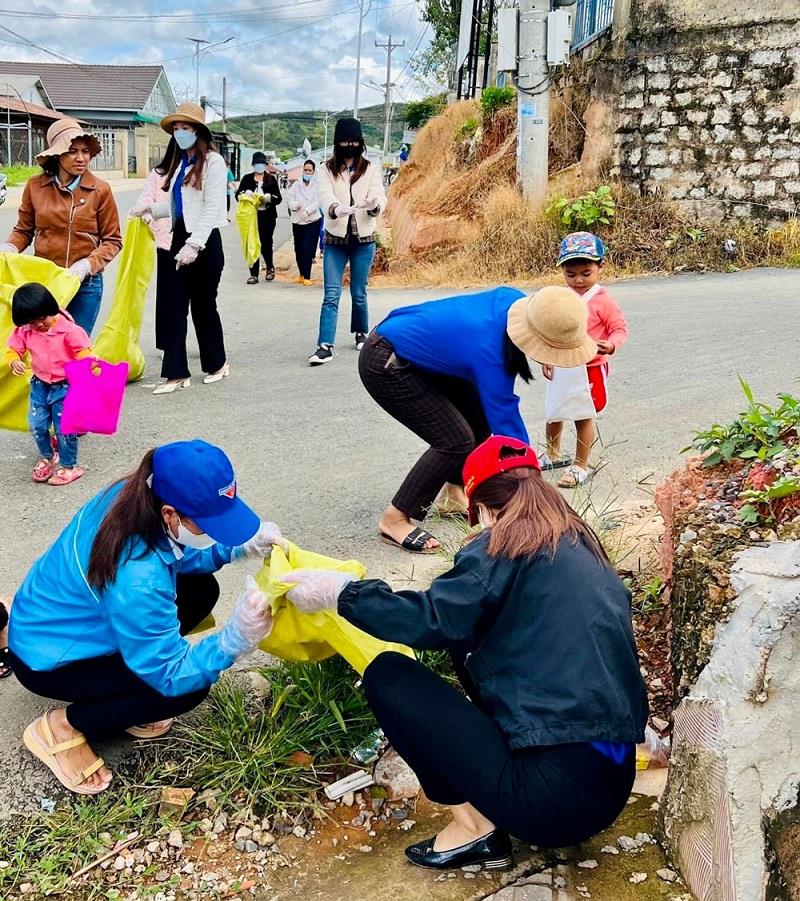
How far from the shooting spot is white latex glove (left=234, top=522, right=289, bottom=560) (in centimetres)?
290

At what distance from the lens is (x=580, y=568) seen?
7.38 feet

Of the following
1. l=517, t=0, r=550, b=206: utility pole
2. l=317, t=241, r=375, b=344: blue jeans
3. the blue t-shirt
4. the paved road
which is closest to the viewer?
the blue t-shirt

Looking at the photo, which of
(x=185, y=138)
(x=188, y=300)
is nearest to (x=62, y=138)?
(x=185, y=138)

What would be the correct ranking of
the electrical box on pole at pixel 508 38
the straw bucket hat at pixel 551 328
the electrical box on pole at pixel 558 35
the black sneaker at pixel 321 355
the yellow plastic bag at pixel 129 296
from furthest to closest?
1. the electrical box on pole at pixel 508 38
2. the electrical box on pole at pixel 558 35
3. the black sneaker at pixel 321 355
4. the yellow plastic bag at pixel 129 296
5. the straw bucket hat at pixel 551 328

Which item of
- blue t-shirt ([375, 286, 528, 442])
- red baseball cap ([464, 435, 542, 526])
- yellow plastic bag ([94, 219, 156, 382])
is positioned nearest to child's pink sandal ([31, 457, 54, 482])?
yellow plastic bag ([94, 219, 156, 382])

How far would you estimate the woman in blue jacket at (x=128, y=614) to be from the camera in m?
2.56

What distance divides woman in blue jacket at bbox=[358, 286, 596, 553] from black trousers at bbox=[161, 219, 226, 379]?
2543 mm

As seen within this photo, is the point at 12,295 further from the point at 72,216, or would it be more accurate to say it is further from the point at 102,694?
the point at 102,694

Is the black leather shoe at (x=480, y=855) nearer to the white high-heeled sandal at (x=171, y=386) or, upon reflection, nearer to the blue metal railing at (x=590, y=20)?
the white high-heeled sandal at (x=171, y=386)

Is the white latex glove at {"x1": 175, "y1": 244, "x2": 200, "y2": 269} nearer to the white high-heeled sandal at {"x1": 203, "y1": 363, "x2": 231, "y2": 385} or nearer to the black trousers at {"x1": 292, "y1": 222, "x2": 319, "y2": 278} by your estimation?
the white high-heeled sandal at {"x1": 203, "y1": 363, "x2": 231, "y2": 385}

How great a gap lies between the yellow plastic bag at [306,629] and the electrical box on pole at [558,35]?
955cm

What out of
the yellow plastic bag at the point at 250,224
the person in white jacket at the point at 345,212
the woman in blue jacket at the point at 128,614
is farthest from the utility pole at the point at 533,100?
the woman in blue jacket at the point at 128,614

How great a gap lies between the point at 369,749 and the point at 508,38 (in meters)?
10.1

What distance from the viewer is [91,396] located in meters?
4.79
